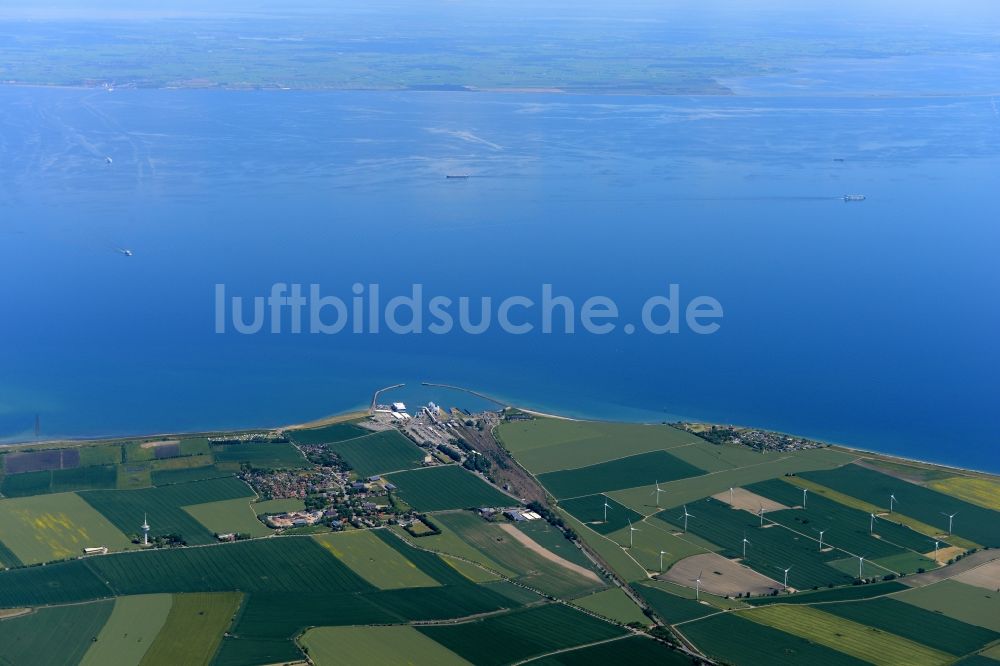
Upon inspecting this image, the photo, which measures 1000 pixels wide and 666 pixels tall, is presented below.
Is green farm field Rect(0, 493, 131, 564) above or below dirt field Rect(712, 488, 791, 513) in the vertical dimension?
below

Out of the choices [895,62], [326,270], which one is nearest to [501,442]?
[326,270]

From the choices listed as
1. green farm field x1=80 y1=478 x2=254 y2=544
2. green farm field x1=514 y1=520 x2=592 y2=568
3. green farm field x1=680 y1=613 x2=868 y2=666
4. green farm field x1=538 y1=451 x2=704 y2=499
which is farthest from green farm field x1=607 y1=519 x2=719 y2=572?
green farm field x1=80 y1=478 x2=254 y2=544

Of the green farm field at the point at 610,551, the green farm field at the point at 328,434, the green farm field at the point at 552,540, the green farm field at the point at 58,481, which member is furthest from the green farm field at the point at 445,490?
the green farm field at the point at 58,481

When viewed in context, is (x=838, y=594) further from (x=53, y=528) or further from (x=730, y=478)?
(x=53, y=528)

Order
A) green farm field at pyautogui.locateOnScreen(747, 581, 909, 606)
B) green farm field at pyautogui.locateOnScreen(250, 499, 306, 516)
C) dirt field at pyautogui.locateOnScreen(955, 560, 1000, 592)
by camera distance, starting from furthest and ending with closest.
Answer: green farm field at pyautogui.locateOnScreen(250, 499, 306, 516) → dirt field at pyautogui.locateOnScreen(955, 560, 1000, 592) → green farm field at pyautogui.locateOnScreen(747, 581, 909, 606)

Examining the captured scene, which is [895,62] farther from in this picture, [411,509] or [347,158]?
[411,509]

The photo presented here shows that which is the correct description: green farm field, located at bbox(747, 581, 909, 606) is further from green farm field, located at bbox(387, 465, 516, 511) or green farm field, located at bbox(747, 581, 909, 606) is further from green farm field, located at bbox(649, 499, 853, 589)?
green farm field, located at bbox(387, 465, 516, 511)

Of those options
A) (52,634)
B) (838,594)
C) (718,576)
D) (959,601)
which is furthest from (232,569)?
(959,601)
